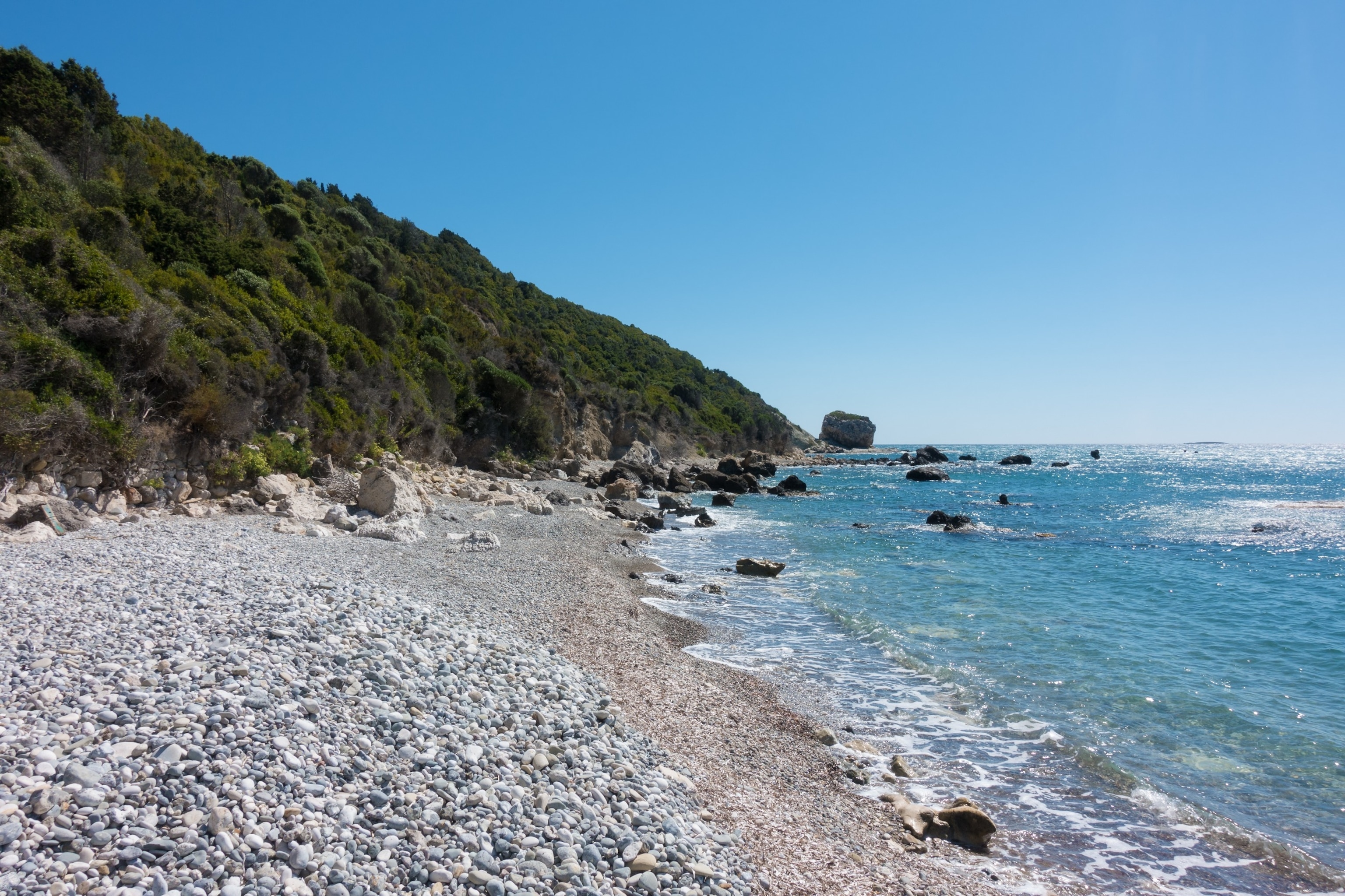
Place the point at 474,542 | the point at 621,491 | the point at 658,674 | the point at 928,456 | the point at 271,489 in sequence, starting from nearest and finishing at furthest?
the point at 658,674 → the point at 271,489 → the point at 474,542 → the point at 621,491 → the point at 928,456

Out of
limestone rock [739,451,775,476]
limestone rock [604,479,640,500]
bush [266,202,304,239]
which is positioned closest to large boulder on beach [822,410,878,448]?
limestone rock [739,451,775,476]

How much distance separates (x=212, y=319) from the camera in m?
19.0

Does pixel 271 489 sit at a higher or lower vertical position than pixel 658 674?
higher

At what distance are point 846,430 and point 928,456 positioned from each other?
37.0 metres

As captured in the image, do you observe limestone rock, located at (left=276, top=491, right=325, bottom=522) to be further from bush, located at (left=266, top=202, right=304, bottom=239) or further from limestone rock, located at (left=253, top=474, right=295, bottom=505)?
bush, located at (left=266, top=202, right=304, bottom=239)

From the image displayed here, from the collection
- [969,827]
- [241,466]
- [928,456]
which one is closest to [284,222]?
[241,466]

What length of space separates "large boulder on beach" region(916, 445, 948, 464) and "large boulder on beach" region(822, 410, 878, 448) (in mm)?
33077

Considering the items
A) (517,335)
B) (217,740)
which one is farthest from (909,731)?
(517,335)

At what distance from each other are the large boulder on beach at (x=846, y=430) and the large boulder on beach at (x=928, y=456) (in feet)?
109

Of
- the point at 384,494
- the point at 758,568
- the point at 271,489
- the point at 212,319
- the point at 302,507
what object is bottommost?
the point at 758,568

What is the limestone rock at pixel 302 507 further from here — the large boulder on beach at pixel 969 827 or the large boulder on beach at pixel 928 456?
the large boulder on beach at pixel 928 456

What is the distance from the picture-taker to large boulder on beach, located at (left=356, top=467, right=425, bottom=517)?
61.6ft

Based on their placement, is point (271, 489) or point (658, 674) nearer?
point (658, 674)

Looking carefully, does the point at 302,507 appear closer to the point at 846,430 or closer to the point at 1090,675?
the point at 1090,675
